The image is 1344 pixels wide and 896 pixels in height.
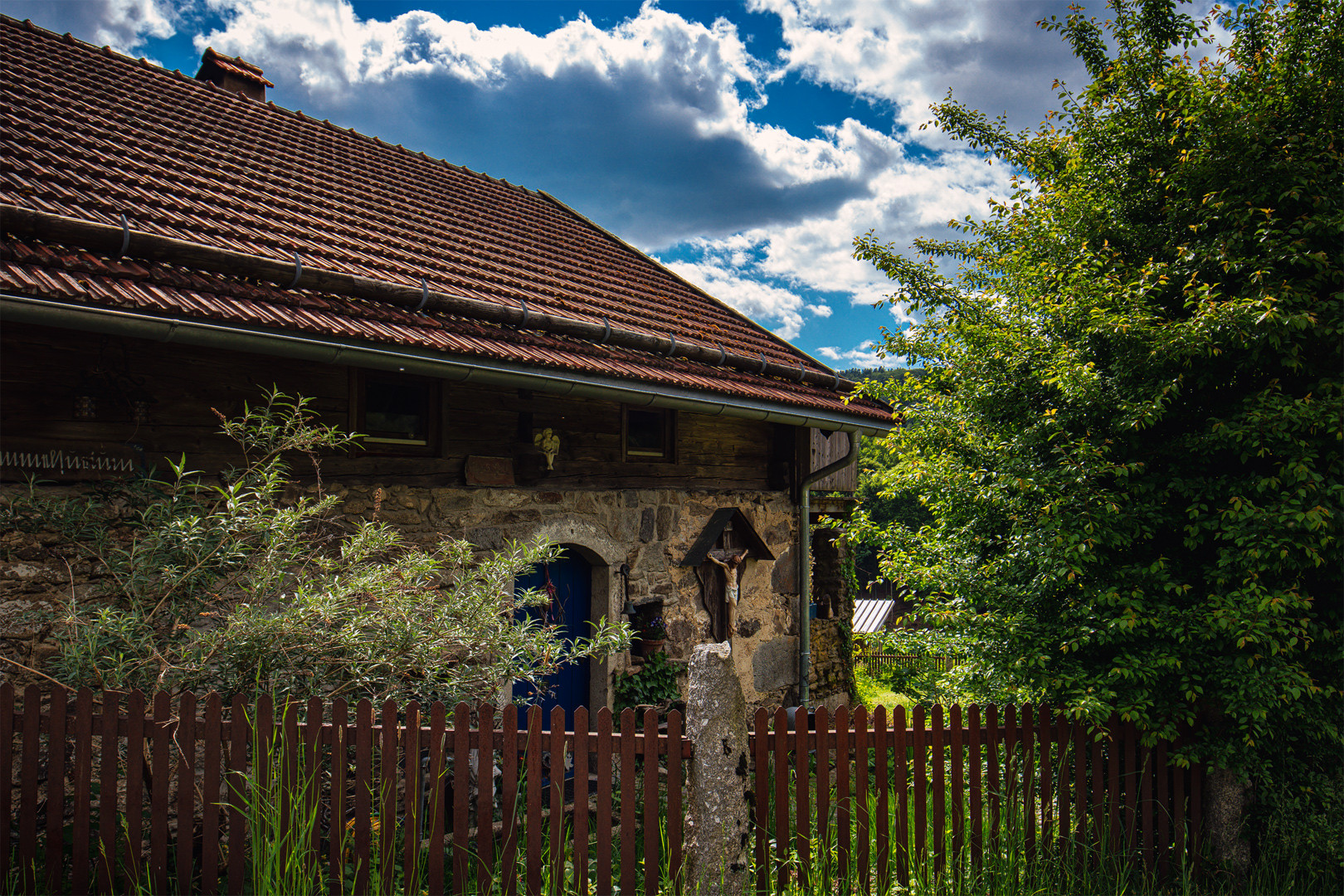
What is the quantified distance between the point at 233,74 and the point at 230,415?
545 centimetres

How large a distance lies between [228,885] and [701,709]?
79.2 inches

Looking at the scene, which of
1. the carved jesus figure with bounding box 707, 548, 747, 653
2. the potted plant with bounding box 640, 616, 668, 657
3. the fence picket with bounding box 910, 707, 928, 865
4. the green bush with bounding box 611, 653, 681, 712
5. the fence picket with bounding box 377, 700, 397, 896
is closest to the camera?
the fence picket with bounding box 377, 700, 397, 896

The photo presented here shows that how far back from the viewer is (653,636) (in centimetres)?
569

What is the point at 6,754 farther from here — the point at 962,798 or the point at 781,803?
the point at 962,798

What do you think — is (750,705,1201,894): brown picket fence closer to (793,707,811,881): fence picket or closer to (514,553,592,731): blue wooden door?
(793,707,811,881): fence picket

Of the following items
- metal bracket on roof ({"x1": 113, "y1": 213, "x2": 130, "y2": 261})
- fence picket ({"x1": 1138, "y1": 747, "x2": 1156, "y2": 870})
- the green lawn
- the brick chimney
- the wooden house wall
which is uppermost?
the brick chimney

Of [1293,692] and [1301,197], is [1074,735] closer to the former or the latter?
[1293,692]

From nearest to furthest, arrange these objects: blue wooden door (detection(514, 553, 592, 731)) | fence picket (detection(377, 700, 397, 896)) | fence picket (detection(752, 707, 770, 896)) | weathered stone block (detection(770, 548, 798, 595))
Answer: fence picket (detection(377, 700, 397, 896)) → fence picket (detection(752, 707, 770, 896)) → blue wooden door (detection(514, 553, 592, 731)) → weathered stone block (detection(770, 548, 798, 595))

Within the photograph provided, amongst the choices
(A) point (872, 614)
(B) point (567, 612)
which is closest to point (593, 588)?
(B) point (567, 612)

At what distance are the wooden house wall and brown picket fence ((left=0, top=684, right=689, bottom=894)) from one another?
115cm

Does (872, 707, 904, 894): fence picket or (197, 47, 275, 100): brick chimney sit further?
(197, 47, 275, 100): brick chimney

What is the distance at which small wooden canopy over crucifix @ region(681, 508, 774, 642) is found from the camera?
19.9 feet

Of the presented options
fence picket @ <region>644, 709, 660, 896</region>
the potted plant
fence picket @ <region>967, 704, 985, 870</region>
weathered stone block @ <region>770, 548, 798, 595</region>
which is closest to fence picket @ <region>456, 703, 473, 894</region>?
fence picket @ <region>644, 709, 660, 896</region>

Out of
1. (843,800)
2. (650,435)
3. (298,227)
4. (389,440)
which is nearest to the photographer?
(843,800)
